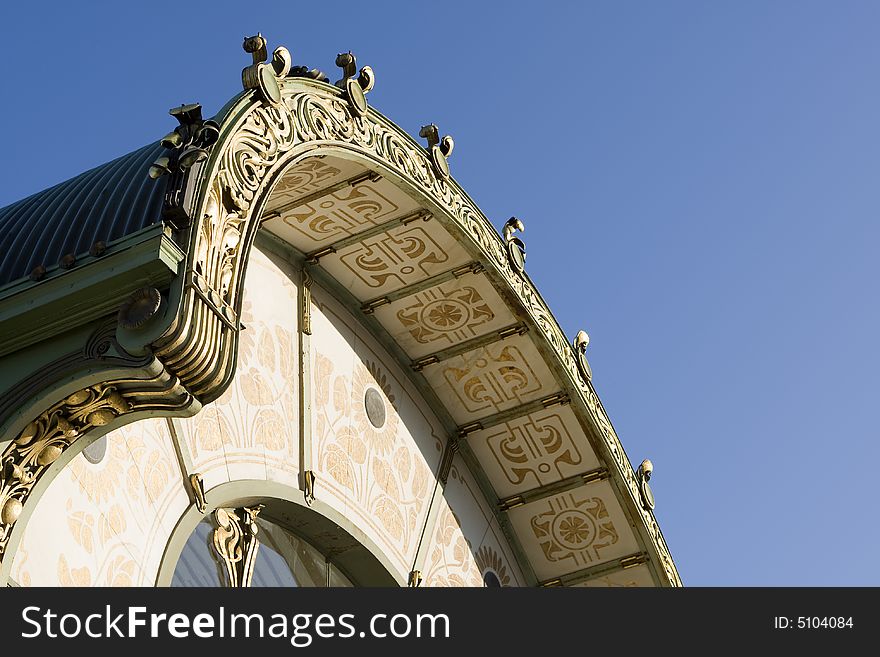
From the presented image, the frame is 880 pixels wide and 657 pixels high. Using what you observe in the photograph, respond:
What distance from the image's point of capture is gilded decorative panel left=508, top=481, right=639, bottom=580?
45.1 ft

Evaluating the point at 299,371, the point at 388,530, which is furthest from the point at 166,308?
the point at 388,530

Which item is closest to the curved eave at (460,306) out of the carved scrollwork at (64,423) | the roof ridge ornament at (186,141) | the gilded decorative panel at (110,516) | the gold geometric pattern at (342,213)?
the gold geometric pattern at (342,213)

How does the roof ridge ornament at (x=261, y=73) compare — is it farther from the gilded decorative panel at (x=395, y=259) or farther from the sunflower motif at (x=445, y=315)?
the sunflower motif at (x=445, y=315)

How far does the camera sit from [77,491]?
9414mm

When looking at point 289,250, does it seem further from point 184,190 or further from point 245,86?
point 184,190

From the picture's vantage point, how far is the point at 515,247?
12891mm

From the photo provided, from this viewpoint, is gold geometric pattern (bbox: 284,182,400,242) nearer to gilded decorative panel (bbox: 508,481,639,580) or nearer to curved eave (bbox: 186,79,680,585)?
curved eave (bbox: 186,79,680,585)

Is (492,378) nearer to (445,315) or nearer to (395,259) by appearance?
(445,315)

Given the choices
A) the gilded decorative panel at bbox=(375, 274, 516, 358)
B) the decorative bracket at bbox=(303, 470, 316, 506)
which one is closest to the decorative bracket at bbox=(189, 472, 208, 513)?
the decorative bracket at bbox=(303, 470, 316, 506)

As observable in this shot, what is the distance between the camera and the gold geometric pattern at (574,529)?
45.2ft

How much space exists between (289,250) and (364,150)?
1.51m

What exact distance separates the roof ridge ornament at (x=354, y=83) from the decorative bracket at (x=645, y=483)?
4.50 metres

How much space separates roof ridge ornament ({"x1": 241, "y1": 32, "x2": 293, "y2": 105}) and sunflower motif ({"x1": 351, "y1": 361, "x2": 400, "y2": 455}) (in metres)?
3.19

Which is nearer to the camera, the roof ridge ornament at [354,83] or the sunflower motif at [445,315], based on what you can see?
the roof ridge ornament at [354,83]
